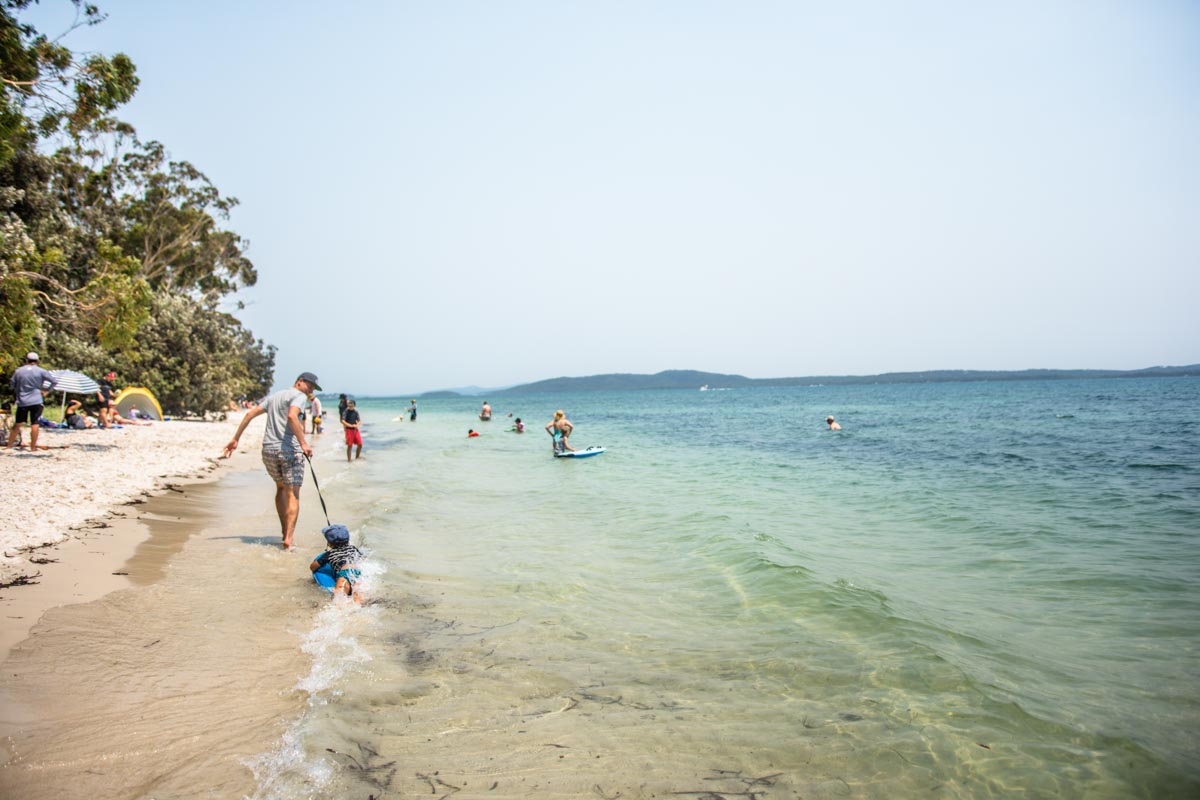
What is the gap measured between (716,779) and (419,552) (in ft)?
20.7

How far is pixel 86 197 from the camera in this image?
34594mm

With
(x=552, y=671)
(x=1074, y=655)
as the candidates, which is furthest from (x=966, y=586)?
(x=552, y=671)

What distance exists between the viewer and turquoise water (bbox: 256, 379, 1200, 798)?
12.3 feet

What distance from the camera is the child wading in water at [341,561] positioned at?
6.73 metres

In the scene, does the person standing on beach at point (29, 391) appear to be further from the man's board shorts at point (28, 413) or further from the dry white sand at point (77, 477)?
the dry white sand at point (77, 477)

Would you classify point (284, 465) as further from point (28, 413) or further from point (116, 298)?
point (28, 413)

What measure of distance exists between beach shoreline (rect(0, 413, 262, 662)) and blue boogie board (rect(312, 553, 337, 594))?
168cm

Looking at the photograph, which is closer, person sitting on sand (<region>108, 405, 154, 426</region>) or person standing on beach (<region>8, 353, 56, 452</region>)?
person standing on beach (<region>8, 353, 56, 452</region>)

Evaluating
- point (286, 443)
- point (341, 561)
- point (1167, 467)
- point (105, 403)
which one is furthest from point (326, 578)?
point (105, 403)

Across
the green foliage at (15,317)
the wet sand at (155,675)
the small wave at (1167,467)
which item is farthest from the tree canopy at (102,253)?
the small wave at (1167,467)

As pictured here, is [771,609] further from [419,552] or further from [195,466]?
[195,466]

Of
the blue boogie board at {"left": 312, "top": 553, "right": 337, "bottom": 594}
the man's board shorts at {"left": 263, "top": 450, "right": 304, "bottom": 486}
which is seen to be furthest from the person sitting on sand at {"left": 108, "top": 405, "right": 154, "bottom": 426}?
the blue boogie board at {"left": 312, "top": 553, "right": 337, "bottom": 594}

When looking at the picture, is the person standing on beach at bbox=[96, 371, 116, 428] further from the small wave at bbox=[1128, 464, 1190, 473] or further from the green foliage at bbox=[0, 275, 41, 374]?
the small wave at bbox=[1128, 464, 1190, 473]

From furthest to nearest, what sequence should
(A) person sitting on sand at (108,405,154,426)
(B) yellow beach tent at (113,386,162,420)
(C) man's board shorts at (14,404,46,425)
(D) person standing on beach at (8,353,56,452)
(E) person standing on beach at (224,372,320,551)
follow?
(B) yellow beach tent at (113,386,162,420)
(A) person sitting on sand at (108,405,154,426)
(C) man's board shorts at (14,404,46,425)
(D) person standing on beach at (8,353,56,452)
(E) person standing on beach at (224,372,320,551)
